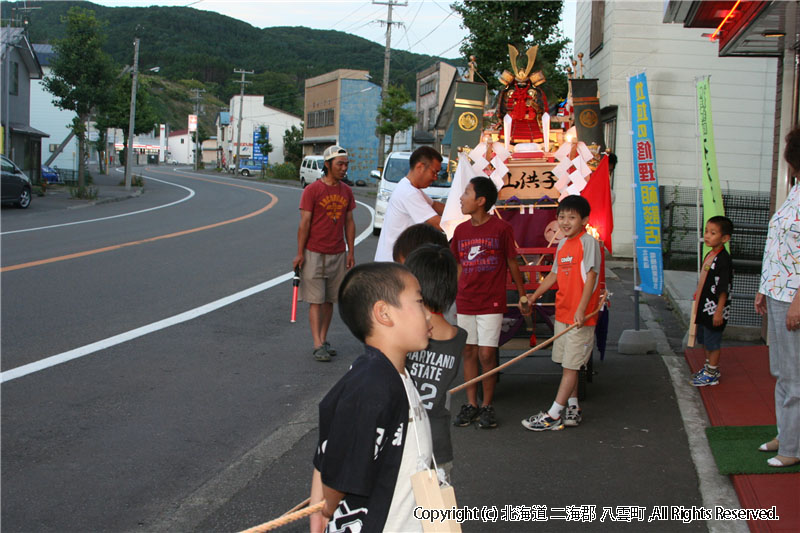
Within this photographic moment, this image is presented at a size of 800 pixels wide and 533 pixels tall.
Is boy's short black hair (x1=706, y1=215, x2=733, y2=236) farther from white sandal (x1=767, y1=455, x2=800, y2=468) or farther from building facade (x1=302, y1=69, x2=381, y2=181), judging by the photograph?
building facade (x1=302, y1=69, x2=381, y2=181)

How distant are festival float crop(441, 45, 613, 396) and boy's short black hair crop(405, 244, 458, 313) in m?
3.01

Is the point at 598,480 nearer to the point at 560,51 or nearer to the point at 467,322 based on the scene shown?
the point at 467,322

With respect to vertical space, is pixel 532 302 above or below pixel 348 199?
below

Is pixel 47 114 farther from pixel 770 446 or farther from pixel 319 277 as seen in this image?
pixel 770 446

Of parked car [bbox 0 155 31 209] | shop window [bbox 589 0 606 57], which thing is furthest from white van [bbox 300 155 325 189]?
shop window [bbox 589 0 606 57]

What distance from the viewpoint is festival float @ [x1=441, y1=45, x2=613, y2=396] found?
21.5ft

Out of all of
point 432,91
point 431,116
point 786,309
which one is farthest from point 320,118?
point 786,309

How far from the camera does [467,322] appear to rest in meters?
5.48

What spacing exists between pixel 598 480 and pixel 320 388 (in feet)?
9.06

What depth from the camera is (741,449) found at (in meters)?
4.95

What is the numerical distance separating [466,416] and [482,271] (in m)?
1.12

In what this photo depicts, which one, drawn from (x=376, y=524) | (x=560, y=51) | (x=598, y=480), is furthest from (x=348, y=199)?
(x=560, y=51)

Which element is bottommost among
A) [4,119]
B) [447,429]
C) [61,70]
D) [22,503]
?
[22,503]

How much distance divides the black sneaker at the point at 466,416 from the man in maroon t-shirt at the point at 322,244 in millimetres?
2213
